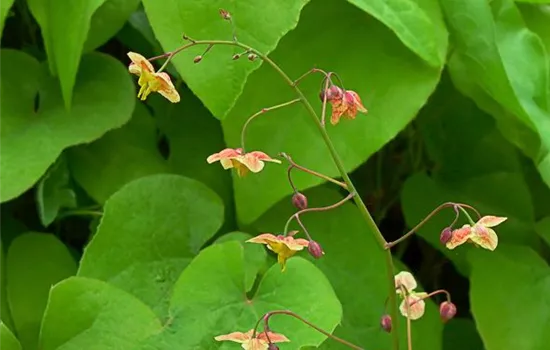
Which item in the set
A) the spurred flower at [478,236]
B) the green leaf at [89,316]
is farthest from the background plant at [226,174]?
the spurred flower at [478,236]

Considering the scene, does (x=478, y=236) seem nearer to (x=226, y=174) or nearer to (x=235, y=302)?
(x=235, y=302)

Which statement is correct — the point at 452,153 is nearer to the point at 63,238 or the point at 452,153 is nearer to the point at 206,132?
the point at 206,132

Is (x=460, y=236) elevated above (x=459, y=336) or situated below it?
above

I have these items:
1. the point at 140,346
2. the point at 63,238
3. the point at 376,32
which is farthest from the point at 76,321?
the point at 376,32

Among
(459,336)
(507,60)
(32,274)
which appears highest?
(507,60)

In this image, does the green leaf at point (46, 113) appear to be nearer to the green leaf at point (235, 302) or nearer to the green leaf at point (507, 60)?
the green leaf at point (235, 302)

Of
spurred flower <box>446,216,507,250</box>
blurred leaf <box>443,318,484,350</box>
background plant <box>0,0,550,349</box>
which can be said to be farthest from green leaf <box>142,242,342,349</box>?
blurred leaf <box>443,318,484,350</box>

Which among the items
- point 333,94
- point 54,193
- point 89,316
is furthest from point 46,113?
point 333,94
